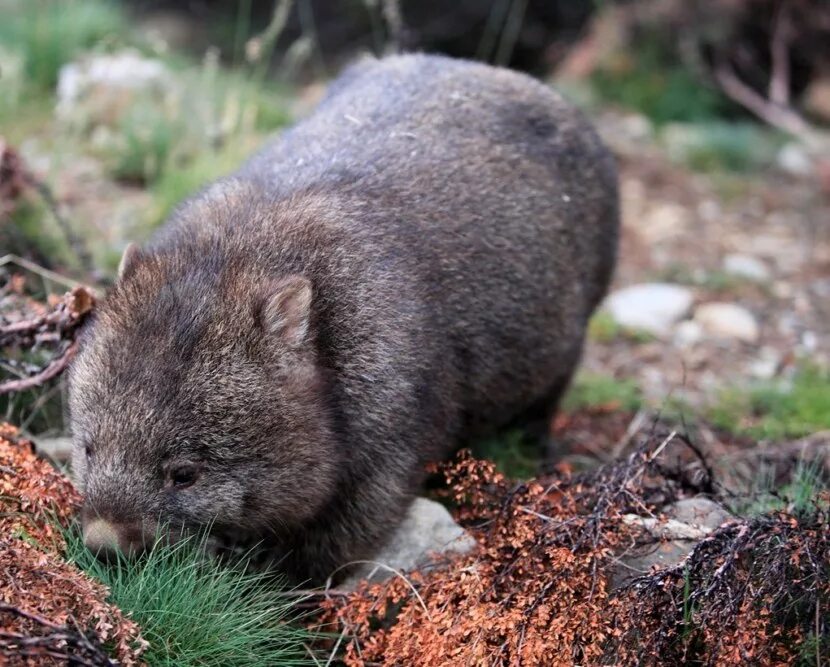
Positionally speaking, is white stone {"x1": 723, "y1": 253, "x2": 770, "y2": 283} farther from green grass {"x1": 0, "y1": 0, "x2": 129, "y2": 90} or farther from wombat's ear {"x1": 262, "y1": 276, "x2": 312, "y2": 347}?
wombat's ear {"x1": 262, "y1": 276, "x2": 312, "y2": 347}

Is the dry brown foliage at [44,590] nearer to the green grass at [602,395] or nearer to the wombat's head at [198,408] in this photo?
the wombat's head at [198,408]

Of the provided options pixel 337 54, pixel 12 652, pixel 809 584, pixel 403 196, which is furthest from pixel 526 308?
pixel 337 54

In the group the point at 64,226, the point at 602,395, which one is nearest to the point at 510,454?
the point at 602,395

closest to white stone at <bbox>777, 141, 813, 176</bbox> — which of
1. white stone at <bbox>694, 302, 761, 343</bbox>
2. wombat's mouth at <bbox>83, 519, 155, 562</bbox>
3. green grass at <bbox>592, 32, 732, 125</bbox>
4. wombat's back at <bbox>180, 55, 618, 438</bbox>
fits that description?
green grass at <bbox>592, 32, 732, 125</bbox>

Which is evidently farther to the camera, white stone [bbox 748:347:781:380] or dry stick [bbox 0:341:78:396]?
white stone [bbox 748:347:781:380]

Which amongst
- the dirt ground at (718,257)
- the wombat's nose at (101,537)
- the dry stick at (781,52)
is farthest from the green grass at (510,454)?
the dry stick at (781,52)

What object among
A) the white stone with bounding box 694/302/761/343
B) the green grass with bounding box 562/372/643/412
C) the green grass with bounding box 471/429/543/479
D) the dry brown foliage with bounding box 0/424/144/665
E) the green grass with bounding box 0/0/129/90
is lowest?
the white stone with bounding box 694/302/761/343

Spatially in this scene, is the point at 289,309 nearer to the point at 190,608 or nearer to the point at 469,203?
the point at 190,608
